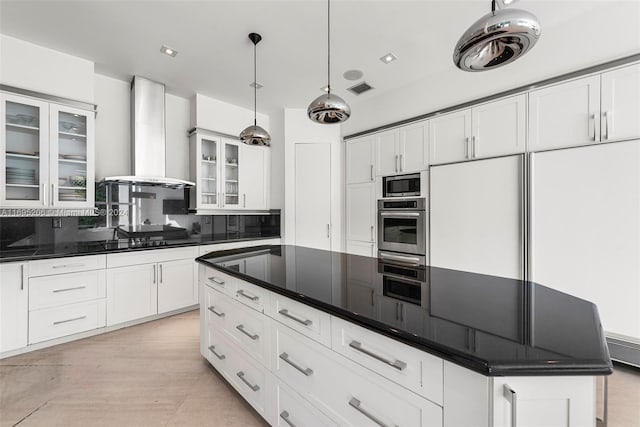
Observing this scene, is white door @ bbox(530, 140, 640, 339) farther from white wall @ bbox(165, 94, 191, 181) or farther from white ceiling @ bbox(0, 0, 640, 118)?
white wall @ bbox(165, 94, 191, 181)

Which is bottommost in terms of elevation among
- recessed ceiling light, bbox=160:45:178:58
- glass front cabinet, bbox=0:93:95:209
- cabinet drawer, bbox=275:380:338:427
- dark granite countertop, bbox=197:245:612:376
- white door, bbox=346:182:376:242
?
cabinet drawer, bbox=275:380:338:427

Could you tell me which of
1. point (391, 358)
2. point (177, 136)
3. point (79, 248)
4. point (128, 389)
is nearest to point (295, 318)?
point (391, 358)

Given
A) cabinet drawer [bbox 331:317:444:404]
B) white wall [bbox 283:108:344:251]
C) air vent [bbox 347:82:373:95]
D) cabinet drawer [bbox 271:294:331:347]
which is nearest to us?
cabinet drawer [bbox 331:317:444:404]

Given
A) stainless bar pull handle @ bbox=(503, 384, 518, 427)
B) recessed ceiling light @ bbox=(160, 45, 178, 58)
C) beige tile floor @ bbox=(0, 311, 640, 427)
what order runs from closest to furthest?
stainless bar pull handle @ bbox=(503, 384, 518, 427), beige tile floor @ bbox=(0, 311, 640, 427), recessed ceiling light @ bbox=(160, 45, 178, 58)

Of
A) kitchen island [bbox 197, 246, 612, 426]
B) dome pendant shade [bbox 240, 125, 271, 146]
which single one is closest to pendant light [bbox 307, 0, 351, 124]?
dome pendant shade [bbox 240, 125, 271, 146]

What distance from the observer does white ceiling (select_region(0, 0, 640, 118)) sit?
2.21 metres

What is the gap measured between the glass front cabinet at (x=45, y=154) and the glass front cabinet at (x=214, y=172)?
114cm

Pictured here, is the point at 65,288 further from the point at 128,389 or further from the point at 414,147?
the point at 414,147

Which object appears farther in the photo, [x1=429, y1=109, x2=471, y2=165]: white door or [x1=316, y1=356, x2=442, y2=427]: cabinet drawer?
[x1=429, y1=109, x2=471, y2=165]: white door

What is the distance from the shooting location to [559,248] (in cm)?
239

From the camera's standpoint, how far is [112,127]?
3.37 metres

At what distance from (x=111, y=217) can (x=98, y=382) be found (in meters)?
1.98

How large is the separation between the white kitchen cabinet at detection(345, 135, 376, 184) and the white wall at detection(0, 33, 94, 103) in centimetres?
311

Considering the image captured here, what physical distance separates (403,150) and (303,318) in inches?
111
